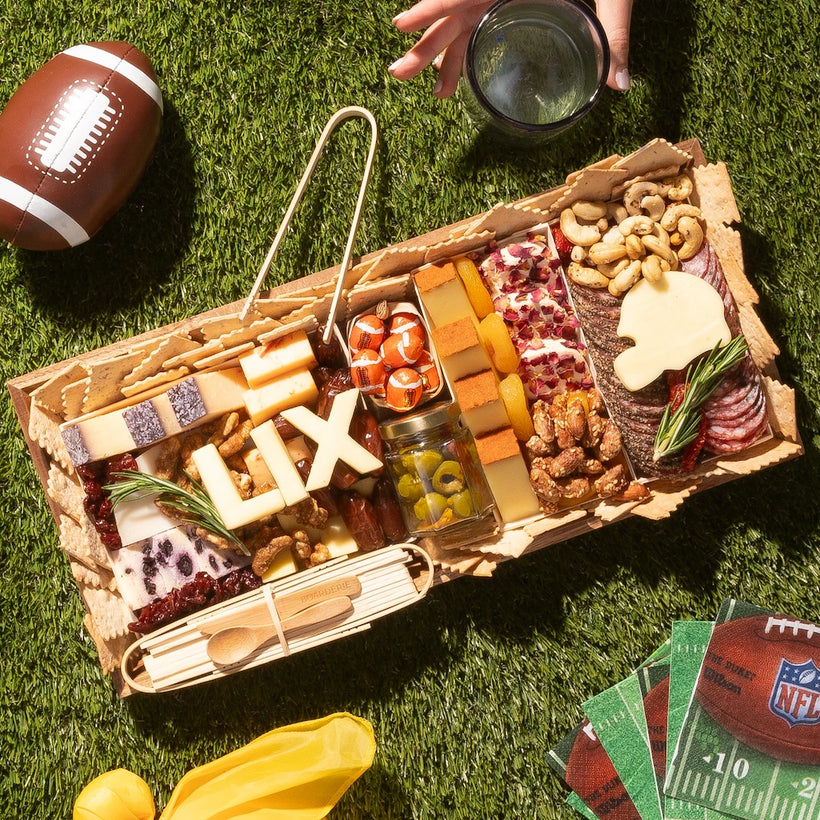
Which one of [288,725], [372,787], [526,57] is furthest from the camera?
[372,787]

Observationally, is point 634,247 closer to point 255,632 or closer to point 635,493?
point 635,493

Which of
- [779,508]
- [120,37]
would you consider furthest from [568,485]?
[120,37]

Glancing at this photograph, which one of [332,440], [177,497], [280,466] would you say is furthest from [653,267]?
[177,497]

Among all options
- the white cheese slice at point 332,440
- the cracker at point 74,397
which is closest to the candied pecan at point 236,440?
the white cheese slice at point 332,440

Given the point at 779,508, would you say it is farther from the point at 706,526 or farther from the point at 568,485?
the point at 568,485

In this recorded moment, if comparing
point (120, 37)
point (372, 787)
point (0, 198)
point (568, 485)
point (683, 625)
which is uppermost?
point (120, 37)
